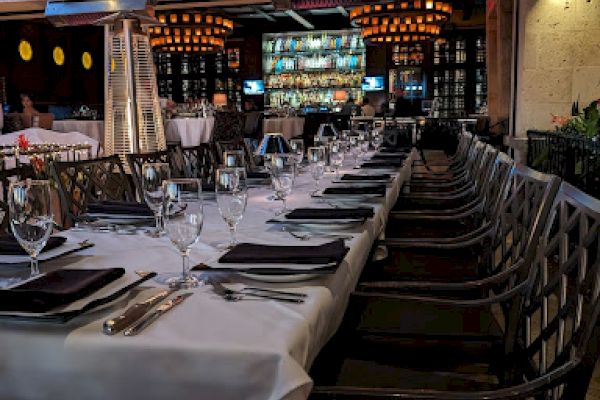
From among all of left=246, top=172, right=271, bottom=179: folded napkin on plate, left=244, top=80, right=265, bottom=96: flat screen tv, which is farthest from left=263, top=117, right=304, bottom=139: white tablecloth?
left=246, top=172, right=271, bottom=179: folded napkin on plate

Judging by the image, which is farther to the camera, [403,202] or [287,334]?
[403,202]

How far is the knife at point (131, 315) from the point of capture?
1105 mm

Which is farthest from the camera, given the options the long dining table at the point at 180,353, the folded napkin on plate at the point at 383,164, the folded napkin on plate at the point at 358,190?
the folded napkin on plate at the point at 383,164

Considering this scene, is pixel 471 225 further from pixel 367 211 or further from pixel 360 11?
pixel 360 11

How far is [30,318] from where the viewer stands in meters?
1.12

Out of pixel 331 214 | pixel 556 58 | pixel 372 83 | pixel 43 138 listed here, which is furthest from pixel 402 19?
pixel 331 214

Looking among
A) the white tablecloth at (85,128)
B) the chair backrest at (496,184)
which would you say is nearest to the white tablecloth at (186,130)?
the white tablecloth at (85,128)

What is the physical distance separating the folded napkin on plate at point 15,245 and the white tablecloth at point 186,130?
A: 7.70m

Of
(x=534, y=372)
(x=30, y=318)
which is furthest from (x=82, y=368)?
(x=534, y=372)

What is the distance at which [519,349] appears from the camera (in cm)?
184

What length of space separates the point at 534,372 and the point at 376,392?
636 mm

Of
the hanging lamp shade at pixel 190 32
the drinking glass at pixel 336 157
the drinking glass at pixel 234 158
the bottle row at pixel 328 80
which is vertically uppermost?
the hanging lamp shade at pixel 190 32

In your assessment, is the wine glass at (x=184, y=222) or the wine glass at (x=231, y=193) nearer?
the wine glass at (x=184, y=222)

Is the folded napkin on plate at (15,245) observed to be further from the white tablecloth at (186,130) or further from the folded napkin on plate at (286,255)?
the white tablecloth at (186,130)
